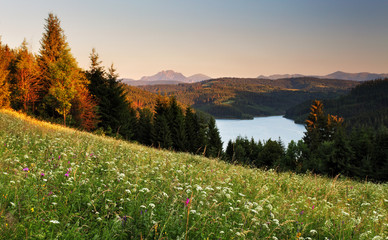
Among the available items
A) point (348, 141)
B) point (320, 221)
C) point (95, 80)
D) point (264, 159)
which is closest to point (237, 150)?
point (264, 159)

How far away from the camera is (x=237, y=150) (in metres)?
57.7

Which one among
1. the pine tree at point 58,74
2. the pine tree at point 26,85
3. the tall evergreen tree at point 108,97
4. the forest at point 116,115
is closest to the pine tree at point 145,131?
the forest at point 116,115

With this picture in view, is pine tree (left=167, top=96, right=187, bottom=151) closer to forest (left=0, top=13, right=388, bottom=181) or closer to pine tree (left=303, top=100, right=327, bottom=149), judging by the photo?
forest (left=0, top=13, right=388, bottom=181)

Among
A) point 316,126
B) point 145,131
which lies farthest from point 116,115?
point 316,126

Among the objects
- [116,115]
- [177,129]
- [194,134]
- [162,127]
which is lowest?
[194,134]

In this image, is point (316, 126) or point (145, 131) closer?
point (145, 131)

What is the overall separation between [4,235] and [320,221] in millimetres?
5022

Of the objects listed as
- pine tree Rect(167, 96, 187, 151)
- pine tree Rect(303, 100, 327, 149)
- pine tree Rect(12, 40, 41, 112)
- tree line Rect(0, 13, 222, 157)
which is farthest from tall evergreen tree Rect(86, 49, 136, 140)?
pine tree Rect(303, 100, 327, 149)

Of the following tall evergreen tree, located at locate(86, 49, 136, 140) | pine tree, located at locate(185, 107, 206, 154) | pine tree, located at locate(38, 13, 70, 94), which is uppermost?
pine tree, located at locate(38, 13, 70, 94)

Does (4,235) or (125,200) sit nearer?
(4,235)

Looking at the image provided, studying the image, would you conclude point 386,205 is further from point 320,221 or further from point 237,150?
point 237,150

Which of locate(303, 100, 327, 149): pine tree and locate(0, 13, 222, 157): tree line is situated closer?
locate(0, 13, 222, 157): tree line

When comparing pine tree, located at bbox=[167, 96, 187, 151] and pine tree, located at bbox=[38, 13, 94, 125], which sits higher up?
pine tree, located at bbox=[38, 13, 94, 125]

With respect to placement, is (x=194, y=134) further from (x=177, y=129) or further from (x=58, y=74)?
(x=58, y=74)
